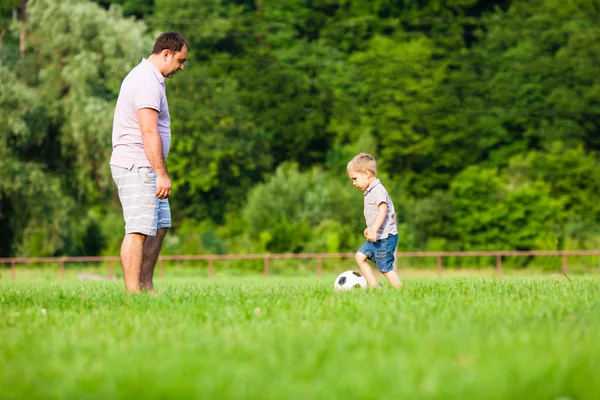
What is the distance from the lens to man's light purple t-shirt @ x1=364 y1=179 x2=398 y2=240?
33.4 feet

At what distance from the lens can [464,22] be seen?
66.9 meters

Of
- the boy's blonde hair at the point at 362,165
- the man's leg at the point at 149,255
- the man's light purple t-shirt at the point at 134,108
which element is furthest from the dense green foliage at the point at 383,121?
the man's light purple t-shirt at the point at 134,108

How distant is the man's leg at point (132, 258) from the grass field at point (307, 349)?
50.8 inches

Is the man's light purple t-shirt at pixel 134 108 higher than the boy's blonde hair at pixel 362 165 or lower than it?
higher

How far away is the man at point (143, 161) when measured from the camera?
871cm

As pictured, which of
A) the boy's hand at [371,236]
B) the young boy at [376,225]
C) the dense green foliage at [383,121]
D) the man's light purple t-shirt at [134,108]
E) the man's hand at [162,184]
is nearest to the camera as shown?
the man's hand at [162,184]

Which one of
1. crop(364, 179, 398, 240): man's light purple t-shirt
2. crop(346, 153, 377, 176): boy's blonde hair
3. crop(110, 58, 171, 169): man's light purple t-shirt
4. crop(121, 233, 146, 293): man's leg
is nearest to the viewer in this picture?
crop(121, 233, 146, 293): man's leg

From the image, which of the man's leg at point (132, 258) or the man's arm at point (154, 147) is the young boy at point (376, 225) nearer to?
the man's arm at point (154, 147)

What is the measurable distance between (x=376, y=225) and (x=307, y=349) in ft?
18.2

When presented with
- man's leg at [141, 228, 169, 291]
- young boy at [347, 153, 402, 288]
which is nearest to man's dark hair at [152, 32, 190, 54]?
man's leg at [141, 228, 169, 291]

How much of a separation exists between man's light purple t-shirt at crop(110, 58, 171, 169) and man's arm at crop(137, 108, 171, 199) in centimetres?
10

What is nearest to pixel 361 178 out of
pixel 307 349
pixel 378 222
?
pixel 378 222

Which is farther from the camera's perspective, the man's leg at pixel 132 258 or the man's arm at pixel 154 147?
the man's arm at pixel 154 147

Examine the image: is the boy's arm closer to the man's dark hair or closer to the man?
the man
